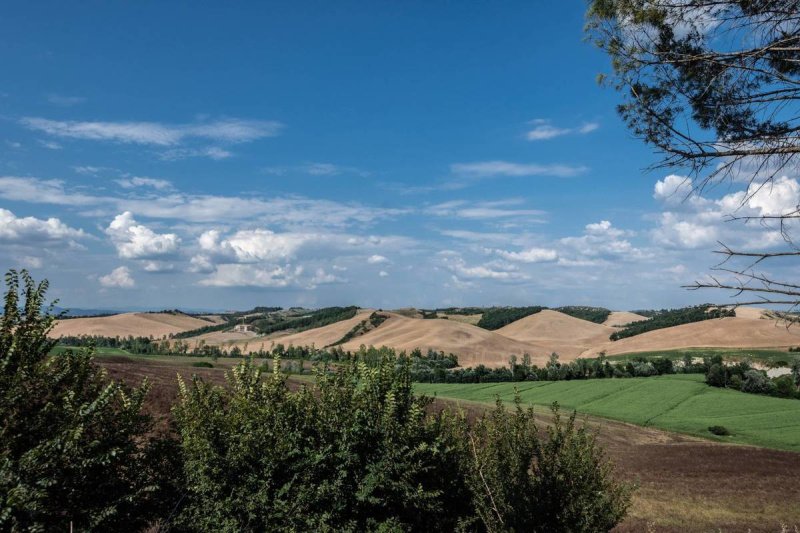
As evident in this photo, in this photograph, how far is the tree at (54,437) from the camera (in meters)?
7.55

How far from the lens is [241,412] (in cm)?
1209

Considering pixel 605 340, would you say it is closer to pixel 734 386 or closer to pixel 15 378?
pixel 734 386

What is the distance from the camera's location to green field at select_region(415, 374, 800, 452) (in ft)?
176

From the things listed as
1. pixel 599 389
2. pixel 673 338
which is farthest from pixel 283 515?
pixel 673 338

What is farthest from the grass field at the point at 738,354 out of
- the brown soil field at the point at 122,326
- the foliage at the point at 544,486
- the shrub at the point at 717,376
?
the brown soil field at the point at 122,326

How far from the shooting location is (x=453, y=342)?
12400cm

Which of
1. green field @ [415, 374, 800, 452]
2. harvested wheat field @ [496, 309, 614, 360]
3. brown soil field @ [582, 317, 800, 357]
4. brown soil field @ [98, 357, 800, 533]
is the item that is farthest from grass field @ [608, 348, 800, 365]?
brown soil field @ [98, 357, 800, 533]

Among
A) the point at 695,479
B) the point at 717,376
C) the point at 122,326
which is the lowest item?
the point at 695,479

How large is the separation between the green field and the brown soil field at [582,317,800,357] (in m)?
40.2

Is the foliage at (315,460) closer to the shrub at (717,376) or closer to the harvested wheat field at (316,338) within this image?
the shrub at (717,376)

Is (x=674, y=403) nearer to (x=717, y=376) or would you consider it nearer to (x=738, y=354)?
(x=717, y=376)

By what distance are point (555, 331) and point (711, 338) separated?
180ft

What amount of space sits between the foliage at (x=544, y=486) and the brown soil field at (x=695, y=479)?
674 centimetres

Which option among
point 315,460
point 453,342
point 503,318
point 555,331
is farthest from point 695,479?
point 503,318
